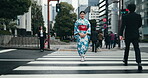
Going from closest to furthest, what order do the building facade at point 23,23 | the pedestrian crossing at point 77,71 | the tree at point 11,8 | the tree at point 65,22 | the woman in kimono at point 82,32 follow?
1. the pedestrian crossing at point 77,71
2. the woman in kimono at point 82,32
3. the tree at point 11,8
4. the tree at point 65,22
5. the building facade at point 23,23

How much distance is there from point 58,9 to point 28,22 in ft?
133

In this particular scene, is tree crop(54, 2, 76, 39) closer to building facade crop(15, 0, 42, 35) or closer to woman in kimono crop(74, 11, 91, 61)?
building facade crop(15, 0, 42, 35)

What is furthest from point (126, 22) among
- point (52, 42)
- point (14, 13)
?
point (52, 42)

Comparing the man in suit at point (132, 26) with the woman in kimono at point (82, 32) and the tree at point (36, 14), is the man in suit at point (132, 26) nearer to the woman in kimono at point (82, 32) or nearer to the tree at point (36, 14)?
the woman in kimono at point (82, 32)

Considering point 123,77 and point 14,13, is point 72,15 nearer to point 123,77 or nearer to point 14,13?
point 14,13

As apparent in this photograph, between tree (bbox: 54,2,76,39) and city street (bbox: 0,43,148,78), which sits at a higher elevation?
tree (bbox: 54,2,76,39)

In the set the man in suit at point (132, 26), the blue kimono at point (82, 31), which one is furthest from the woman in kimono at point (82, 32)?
the man in suit at point (132, 26)

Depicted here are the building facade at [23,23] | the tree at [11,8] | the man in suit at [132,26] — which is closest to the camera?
the man in suit at [132,26]

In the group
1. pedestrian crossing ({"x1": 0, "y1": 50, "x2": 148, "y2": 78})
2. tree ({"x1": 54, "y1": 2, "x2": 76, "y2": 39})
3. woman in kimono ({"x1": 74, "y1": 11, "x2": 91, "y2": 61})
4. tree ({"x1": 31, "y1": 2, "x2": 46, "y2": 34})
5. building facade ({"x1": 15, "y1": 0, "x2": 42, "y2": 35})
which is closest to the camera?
pedestrian crossing ({"x1": 0, "y1": 50, "x2": 148, "y2": 78})

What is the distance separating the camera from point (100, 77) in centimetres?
392

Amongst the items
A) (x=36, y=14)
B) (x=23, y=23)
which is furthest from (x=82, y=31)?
(x=36, y=14)

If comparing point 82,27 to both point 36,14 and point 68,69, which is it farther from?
point 36,14

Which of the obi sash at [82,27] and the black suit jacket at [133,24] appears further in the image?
the obi sash at [82,27]

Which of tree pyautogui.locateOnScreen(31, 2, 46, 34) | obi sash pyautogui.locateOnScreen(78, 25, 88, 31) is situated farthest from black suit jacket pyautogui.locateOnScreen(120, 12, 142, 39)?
tree pyautogui.locateOnScreen(31, 2, 46, 34)
